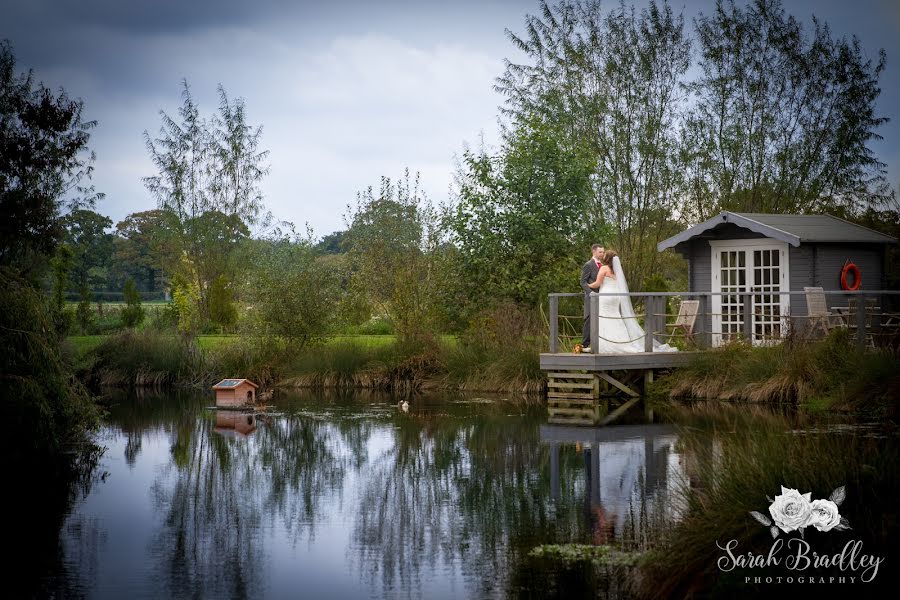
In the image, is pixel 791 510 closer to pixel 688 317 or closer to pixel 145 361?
pixel 688 317

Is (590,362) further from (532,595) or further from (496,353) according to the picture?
(532,595)

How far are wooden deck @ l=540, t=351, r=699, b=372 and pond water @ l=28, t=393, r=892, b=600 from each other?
2.69 m

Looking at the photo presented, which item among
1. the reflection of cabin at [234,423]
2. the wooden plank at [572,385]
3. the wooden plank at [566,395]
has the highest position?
the wooden plank at [572,385]

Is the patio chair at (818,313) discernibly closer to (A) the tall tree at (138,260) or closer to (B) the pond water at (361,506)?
(B) the pond water at (361,506)

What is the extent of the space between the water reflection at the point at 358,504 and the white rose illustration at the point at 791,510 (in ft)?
4.21

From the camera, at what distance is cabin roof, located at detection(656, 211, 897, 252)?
21484 mm

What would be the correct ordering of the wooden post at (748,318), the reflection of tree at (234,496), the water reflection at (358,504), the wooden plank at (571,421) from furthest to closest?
1. the wooden post at (748,318)
2. the wooden plank at (571,421)
3. the reflection of tree at (234,496)
4. the water reflection at (358,504)

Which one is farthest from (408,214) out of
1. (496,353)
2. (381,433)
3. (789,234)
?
(381,433)

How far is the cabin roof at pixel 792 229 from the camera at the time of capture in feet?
70.5

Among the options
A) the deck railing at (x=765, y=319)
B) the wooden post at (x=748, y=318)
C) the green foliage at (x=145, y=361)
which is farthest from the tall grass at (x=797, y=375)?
the green foliage at (x=145, y=361)

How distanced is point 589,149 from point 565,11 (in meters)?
5.11

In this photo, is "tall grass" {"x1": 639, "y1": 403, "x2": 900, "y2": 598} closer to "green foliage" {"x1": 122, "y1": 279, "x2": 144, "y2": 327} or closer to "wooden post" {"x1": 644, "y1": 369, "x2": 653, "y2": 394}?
"wooden post" {"x1": 644, "y1": 369, "x2": 653, "y2": 394}

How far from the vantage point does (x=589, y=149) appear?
2797cm

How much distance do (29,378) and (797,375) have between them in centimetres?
1238
